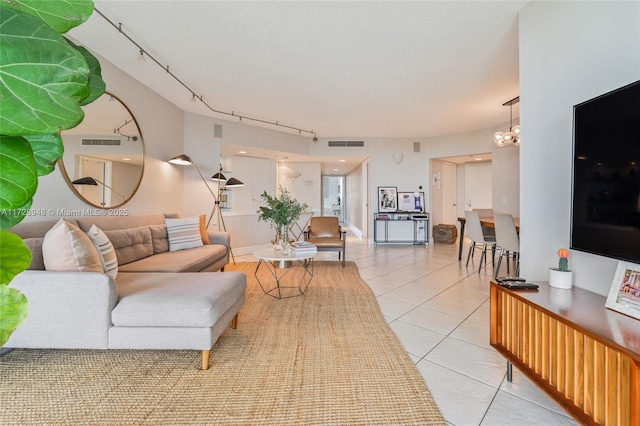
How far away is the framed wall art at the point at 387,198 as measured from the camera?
6648 mm

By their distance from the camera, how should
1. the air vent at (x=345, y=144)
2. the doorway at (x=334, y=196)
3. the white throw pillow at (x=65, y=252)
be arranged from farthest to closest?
the doorway at (x=334, y=196) < the air vent at (x=345, y=144) < the white throw pillow at (x=65, y=252)

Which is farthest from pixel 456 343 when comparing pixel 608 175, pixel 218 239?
pixel 218 239

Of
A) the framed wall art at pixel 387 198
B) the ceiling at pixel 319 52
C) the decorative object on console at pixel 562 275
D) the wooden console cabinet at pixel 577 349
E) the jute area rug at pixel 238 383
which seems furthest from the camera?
the framed wall art at pixel 387 198

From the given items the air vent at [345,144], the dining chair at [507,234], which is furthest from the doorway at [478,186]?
the dining chair at [507,234]

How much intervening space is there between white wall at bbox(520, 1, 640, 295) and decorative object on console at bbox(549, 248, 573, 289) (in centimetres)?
9

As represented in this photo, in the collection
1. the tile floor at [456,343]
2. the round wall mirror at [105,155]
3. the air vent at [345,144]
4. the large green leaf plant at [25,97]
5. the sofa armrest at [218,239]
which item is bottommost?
the tile floor at [456,343]

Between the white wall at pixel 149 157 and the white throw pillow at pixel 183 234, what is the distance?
1.74 ft

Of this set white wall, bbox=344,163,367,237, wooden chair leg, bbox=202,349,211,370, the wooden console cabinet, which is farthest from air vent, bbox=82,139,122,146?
white wall, bbox=344,163,367,237

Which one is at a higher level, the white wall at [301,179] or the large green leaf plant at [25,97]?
the white wall at [301,179]

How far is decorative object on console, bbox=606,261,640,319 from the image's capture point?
1098mm

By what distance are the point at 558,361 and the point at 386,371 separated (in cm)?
84

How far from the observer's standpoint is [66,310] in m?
Result: 1.57

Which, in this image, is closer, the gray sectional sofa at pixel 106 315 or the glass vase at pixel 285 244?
the gray sectional sofa at pixel 106 315

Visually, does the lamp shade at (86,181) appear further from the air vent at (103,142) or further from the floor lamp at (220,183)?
the floor lamp at (220,183)
